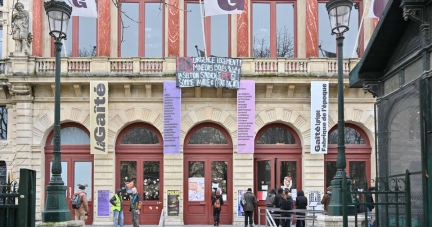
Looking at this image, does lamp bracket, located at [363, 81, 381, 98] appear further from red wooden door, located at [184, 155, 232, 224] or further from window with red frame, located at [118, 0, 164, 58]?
window with red frame, located at [118, 0, 164, 58]

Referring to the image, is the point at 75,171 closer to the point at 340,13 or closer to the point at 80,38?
the point at 80,38

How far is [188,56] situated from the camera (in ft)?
82.8

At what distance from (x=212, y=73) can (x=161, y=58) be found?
2.49 m

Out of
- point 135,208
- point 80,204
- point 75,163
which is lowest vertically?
point 135,208

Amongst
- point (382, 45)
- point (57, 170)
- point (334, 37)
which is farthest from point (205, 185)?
point (382, 45)

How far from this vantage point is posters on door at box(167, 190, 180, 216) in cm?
2406

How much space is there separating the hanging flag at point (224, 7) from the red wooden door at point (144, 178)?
7.12 metres

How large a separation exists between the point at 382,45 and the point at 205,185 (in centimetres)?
1748

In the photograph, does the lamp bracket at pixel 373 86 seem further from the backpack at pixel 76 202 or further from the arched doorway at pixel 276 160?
the arched doorway at pixel 276 160

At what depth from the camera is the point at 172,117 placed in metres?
24.3

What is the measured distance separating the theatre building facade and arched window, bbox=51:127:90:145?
0.15ft

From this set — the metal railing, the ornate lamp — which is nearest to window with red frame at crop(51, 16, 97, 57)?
the ornate lamp

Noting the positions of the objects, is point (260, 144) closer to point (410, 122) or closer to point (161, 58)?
point (161, 58)

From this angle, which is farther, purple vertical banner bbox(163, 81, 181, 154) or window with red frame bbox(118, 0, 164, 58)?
window with red frame bbox(118, 0, 164, 58)
